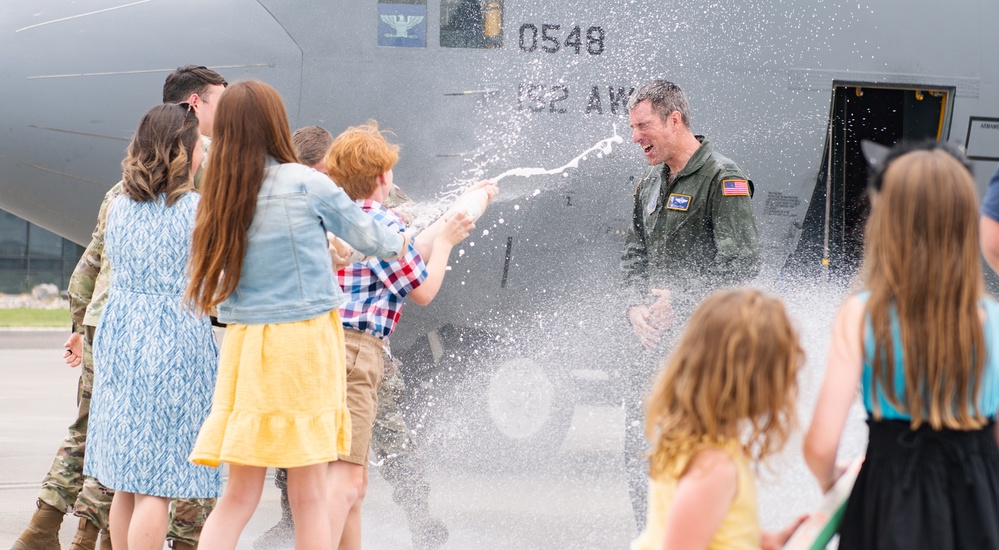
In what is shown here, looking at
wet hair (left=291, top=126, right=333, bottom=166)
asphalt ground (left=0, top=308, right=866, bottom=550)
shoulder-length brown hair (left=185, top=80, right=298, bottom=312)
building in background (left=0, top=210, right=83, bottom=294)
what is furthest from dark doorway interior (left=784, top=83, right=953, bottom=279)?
building in background (left=0, top=210, right=83, bottom=294)

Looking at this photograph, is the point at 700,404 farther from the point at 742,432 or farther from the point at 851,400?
the point at 851,400

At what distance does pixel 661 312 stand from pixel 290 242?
1.56 metres

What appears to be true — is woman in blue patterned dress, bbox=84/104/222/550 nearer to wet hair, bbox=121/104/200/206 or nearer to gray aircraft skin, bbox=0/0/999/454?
wet hair, bbox=121/104/200/206

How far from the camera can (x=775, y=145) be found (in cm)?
528

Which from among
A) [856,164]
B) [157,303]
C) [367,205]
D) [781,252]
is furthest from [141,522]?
[856,164]

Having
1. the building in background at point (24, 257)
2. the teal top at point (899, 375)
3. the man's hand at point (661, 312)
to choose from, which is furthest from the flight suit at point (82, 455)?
the building in background at point (24, 257)

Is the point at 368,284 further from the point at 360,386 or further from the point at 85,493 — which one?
the point at 85,493

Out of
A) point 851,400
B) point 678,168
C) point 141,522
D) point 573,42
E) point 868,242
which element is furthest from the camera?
point 573,42

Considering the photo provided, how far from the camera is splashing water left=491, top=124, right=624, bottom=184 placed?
5.08m

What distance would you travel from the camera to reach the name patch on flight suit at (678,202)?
3961 millimetres

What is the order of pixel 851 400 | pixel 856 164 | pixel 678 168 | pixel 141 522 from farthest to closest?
pixel 856 164 < pixel 678 168 < pixel 141 522 < pixel 851 400

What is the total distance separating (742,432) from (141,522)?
6.34 feet

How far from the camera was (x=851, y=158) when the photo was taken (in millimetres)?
6348

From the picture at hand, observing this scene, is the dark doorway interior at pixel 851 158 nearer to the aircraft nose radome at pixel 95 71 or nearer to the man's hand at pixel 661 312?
the man's hand at pixel 661 312
